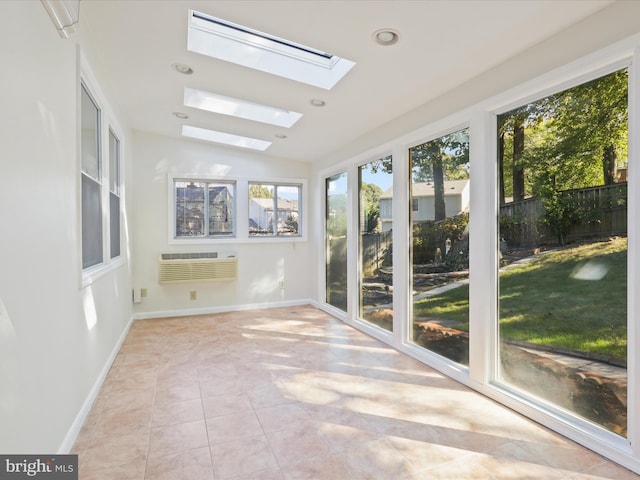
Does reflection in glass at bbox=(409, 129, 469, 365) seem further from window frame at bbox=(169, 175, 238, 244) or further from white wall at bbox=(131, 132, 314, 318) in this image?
window frame at bbox=(169, 175, 238, 244)

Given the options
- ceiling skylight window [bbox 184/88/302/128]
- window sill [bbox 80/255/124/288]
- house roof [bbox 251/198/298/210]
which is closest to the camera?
window sill [bbox 80/255/124/288]

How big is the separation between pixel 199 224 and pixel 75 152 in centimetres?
318

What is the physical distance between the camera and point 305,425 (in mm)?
2227

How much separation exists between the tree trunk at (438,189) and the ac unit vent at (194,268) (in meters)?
3.12

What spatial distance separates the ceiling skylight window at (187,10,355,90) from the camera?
2.62 m

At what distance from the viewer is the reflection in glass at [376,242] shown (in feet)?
12.7

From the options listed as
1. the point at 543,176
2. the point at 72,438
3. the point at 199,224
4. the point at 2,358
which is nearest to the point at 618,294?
the point at 543,176

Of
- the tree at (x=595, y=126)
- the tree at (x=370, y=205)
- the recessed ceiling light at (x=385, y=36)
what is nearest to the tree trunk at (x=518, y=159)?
the tree at (x=595, y=126)

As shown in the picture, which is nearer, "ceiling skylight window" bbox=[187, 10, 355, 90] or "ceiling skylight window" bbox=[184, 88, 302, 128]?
"ceiling skylight window" bbox=[187, 10, 355, 90]

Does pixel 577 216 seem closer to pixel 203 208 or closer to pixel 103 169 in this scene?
pixel 103 169

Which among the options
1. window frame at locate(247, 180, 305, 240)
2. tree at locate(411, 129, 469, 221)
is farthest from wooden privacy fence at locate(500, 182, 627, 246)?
window frame at locate(247, 180, 305, 240)

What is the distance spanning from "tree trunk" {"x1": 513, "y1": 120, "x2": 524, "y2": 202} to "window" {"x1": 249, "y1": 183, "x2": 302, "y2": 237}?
3.81 m

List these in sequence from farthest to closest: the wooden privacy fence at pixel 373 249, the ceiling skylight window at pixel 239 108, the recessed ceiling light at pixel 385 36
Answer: the wooden privacy fence at pixel 373 249 → the ceiling skylight window at pixel 239 108 → the recessed ceiling light at pixel 385 36

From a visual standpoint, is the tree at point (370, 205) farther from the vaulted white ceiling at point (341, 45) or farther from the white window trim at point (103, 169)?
the white window trim at point (103, 169)
